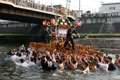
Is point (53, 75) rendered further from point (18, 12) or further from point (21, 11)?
point (21, 11)

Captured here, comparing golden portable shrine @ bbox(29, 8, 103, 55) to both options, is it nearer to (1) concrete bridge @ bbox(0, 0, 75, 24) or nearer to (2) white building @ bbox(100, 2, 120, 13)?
(1) concrete bridge @ bbox(0, 0, 75, 24)

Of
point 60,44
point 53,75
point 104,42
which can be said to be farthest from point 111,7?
point 53,75

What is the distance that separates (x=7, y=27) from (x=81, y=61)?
199 feet

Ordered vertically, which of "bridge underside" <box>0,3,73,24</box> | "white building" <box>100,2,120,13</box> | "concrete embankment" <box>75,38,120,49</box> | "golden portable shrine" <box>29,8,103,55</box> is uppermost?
"white building" <box>100,2,120,13</box>

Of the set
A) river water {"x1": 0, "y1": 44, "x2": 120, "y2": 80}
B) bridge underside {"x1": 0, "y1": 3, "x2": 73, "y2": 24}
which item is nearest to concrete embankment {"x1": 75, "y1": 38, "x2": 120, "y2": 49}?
bridge underside {"x1": 0, "y1": 3, "x2": 73, "y2": 24}

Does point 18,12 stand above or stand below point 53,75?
above

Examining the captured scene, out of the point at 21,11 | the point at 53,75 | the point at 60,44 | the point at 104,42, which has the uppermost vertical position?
the point at 21,11

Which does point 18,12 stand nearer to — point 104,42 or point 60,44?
point 104,42

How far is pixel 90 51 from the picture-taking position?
2066 cm

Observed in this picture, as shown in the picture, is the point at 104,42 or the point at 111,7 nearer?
the point at 104,42

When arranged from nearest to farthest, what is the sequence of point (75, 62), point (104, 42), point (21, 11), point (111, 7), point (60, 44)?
1. point (75, 62)
2. point (60, 44)
3. point (21, 11)
4. point (104, 42)
5. point (111, 7)

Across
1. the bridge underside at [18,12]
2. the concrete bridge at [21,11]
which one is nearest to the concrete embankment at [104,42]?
the concrete bridge at [21,11]

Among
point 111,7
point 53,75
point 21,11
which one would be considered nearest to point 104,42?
point 21,11

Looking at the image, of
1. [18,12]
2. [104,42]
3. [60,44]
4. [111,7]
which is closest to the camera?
[60,44]
